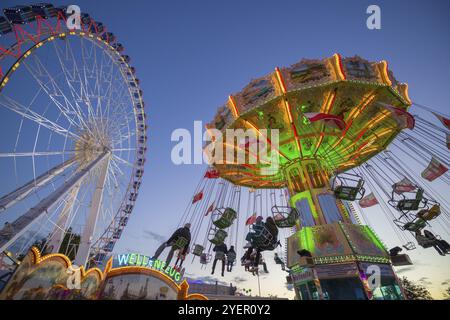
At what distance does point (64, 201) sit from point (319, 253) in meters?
14.2

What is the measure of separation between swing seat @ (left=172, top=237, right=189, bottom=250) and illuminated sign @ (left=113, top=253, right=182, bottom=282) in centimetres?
142

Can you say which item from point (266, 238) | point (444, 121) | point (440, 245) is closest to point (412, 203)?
point (440, 245)

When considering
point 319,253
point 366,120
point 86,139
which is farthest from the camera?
point 86,139

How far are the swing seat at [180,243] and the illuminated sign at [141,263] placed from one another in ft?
4.66

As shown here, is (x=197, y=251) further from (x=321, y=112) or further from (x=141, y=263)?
(x=321, y=112)

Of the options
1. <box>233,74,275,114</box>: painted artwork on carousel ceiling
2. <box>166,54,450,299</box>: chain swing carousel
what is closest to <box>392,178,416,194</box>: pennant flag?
<box>166,54,450,299</box>: chain swing carousel

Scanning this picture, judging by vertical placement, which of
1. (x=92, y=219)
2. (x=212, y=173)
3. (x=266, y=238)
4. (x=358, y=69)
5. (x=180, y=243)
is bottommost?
(x=180, y=243)

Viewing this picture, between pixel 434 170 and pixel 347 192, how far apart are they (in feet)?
15.3

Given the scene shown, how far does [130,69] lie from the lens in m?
18.7

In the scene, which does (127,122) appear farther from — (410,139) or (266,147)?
(410,139)

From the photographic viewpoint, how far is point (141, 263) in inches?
376

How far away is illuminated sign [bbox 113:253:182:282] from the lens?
31.2ft
